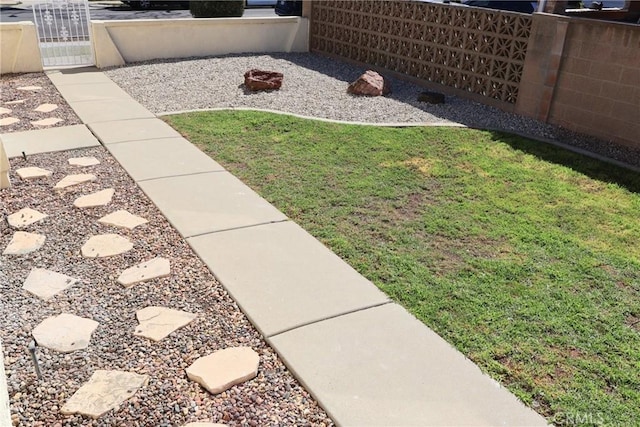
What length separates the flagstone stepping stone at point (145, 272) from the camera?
354cm

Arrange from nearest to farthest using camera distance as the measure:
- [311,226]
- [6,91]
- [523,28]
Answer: [311,226] < [523,28] < [6,91]

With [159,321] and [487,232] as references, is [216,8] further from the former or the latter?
[159,321]

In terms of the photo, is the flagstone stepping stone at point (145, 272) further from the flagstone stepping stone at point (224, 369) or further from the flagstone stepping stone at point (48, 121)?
the flagstone stepping stone at point (48, 121)

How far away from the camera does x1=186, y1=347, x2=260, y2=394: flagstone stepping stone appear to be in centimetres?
268

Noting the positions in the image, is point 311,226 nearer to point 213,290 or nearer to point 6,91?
point 213,290

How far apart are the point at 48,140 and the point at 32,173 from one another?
1113mm

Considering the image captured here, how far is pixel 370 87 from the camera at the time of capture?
335 inches

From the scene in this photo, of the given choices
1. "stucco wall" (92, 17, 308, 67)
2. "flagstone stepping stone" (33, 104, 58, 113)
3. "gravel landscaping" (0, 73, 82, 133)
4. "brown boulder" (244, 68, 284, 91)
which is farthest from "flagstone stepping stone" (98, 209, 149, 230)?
"stucco wall" (92, 17, 308, 67)

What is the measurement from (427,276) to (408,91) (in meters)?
5.87

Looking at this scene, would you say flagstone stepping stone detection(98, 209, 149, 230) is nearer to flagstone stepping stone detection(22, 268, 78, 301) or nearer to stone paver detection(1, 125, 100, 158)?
flagstone stepping stone detection(22, 268, 78, 301)

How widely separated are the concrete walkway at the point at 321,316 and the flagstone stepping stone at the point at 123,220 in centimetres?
23

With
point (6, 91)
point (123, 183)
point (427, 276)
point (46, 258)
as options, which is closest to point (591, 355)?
point (427, 276)

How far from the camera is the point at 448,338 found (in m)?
3.05

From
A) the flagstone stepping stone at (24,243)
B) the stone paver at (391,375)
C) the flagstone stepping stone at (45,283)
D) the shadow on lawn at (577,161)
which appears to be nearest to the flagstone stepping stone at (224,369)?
the stone paver at (391,375)
